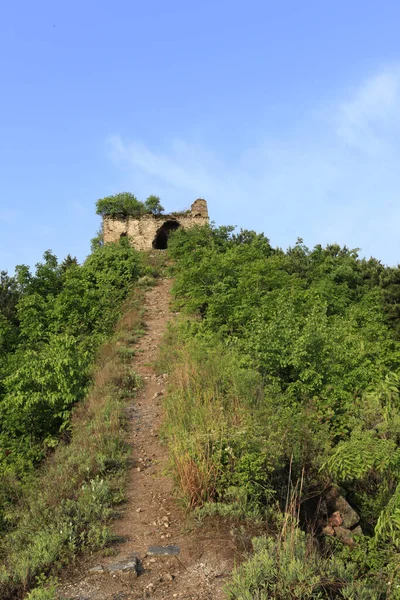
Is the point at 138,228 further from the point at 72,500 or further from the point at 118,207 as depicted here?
the point at 72,500

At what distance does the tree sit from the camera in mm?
25188

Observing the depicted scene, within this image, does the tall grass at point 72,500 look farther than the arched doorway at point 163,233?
No

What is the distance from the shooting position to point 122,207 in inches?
972

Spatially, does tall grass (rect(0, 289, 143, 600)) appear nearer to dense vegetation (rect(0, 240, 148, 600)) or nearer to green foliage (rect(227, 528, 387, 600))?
dense vegetation (rect(0, 240, 148, 600))

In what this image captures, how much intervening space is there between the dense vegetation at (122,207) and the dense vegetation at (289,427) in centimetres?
1150

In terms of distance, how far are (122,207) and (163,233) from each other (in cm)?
257

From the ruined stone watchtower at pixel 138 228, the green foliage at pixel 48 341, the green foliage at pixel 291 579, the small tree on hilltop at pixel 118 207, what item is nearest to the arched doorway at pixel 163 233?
the ruined stone watchtower at pixel 138 228

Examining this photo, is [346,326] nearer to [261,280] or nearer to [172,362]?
[261,280]

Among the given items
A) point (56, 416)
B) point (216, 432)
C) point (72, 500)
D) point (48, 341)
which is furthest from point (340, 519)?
point (48, 341)

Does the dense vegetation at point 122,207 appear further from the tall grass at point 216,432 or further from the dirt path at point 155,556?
the dirt path at point 155,556

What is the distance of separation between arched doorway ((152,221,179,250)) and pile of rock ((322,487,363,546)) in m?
19.5

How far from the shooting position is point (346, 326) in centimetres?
1187

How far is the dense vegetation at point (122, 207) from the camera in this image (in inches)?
968

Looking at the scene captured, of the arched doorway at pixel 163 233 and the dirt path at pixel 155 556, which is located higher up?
the arched doorway at pixel 163 233
